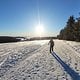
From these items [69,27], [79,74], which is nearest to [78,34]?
[69,27]

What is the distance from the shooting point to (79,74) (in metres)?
9.22

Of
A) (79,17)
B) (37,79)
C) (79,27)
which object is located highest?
(79,17)

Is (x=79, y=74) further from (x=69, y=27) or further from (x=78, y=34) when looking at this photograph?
(x=69, y=27)

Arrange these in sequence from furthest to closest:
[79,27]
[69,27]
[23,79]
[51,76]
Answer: [69,27]
[79,27]
[51,76]
[23,79]

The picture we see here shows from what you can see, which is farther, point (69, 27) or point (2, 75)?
point (69, 27)

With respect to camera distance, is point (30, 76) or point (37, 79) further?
point (30, 76)

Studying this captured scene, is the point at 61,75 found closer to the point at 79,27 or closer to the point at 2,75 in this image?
the point at 2,75

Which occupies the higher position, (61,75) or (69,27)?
(69,27)

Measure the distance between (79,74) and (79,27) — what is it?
157ft

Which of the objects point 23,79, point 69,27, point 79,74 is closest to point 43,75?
point 23,79

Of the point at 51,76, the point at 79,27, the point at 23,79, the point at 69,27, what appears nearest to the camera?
the point at 23,79

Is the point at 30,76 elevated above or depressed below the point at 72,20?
below

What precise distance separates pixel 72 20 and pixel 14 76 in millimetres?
69752

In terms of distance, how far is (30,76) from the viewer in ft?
29.0
